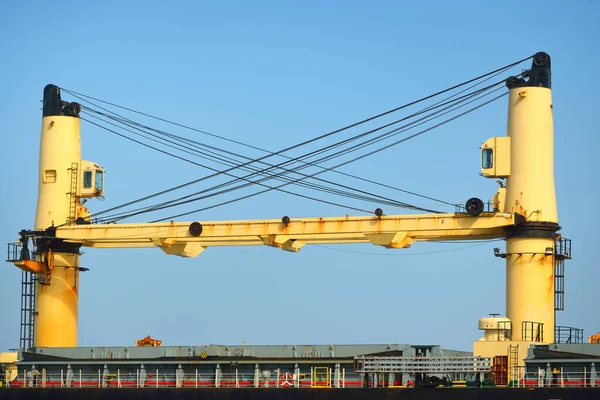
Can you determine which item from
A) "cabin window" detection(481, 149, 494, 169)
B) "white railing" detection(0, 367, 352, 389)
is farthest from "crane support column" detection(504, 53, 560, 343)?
"white railing" detection(0, 367, 352, 389)

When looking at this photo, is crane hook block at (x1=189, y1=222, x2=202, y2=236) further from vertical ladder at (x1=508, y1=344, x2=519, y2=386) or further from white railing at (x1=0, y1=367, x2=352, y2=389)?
vertical ladder at (x1=508, y1=344, x2=519, y2=386)

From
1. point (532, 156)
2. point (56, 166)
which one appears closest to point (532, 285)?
point (532, 156)

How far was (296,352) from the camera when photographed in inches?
2239

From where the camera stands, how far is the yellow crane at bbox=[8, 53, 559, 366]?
59906mm

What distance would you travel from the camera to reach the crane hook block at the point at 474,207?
198 feet

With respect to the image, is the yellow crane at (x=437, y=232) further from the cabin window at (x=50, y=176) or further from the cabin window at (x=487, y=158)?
the cabin window at (x=50, y=176)

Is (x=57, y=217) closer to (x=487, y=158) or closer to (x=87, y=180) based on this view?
(x=87, y=180)

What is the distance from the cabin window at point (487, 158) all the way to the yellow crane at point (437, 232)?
0.05 metres

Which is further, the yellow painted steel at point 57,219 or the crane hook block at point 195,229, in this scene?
the yellow painted steel at point 57,219
